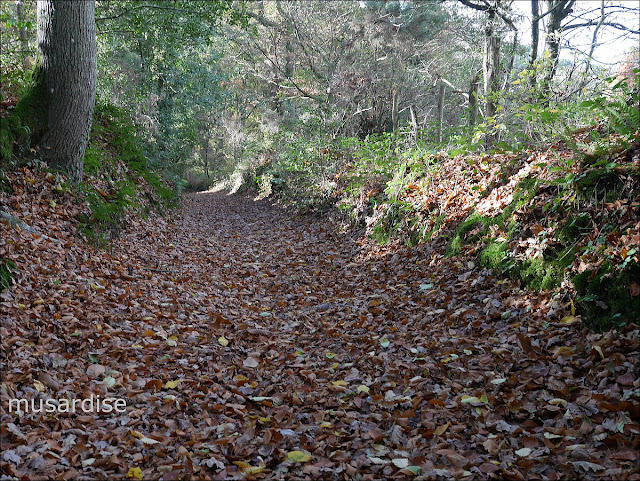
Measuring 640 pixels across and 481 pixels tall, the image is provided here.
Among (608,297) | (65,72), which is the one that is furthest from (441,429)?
(65,72)

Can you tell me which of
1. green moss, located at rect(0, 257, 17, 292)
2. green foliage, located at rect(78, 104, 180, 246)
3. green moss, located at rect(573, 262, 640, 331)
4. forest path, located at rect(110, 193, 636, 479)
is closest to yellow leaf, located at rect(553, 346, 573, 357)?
forest path, located at rect(110, 193, 636, 479)

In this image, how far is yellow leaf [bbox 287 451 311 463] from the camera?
3.03 m

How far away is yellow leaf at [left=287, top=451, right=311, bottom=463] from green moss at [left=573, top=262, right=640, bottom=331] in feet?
9.13

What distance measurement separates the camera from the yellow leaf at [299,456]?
119 inches

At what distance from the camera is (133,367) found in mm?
4137

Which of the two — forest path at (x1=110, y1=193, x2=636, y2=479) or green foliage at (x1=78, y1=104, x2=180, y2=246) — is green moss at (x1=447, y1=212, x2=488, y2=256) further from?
green foliage at (x1=78, y1=104, x2=180, y2=246)

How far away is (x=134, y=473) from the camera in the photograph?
2830mm

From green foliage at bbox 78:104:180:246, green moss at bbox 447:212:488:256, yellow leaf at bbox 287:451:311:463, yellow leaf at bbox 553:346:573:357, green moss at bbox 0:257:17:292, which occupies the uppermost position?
green foliage at bbox 78:104:180:246

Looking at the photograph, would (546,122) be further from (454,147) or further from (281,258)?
(281,258)

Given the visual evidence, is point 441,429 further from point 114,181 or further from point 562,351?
point 114,181

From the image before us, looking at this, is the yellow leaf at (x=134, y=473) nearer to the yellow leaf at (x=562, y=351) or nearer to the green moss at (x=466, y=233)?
the yellow leaf at (x=562, y=351)

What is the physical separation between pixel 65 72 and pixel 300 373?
21.0 ft

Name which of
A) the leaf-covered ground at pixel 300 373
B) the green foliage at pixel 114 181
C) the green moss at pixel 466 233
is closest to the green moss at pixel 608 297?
the leaf-covered ground at pixel 300 373

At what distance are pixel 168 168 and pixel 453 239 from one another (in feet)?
39.8
